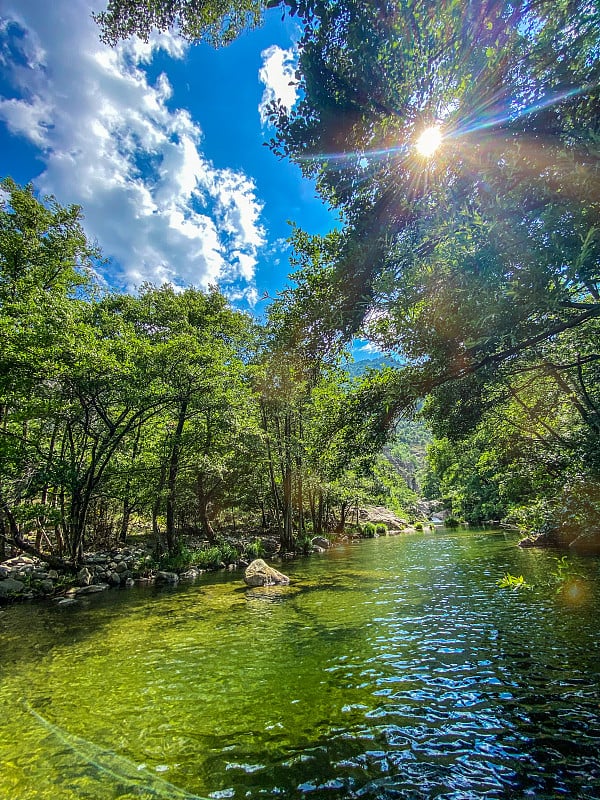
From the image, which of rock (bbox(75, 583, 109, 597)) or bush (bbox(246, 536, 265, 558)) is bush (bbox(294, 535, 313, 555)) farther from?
rock (bbox(75, 583, 109, 597))

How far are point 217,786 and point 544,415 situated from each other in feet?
66.7

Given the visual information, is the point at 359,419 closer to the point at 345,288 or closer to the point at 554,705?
the point at 345,288

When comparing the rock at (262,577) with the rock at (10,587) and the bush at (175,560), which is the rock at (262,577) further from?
the rock at (10,587)

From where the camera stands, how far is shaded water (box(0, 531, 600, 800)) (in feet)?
14.8

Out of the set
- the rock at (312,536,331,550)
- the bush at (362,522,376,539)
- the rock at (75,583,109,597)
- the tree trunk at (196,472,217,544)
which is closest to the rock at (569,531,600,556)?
the rock at (312,536,331,550)

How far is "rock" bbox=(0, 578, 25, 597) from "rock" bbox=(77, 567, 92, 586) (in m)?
2.26

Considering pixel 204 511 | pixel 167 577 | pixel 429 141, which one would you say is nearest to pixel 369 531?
pixel 204 511

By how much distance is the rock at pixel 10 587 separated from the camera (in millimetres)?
15812

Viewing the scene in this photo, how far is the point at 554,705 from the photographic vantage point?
5652 mm

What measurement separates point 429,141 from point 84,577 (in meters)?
21.8

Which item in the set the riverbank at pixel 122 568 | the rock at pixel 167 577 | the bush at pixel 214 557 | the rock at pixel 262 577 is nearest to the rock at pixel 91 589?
the riverbank at pixel 122 568

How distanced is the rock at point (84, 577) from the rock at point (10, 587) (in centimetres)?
226

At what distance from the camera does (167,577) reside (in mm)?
20500

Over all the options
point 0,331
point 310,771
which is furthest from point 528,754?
point 0,331
